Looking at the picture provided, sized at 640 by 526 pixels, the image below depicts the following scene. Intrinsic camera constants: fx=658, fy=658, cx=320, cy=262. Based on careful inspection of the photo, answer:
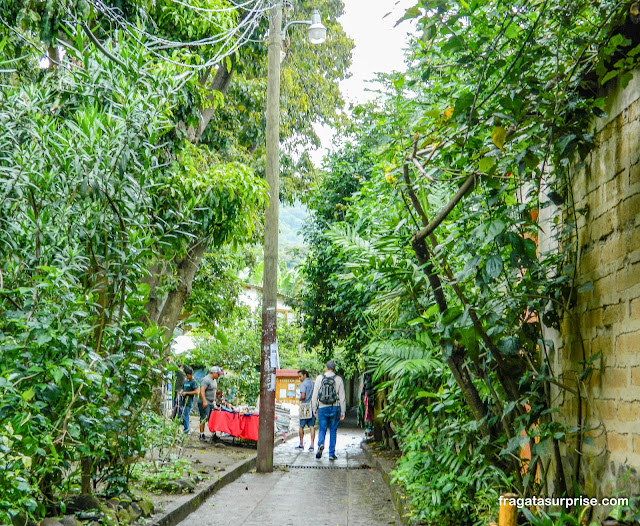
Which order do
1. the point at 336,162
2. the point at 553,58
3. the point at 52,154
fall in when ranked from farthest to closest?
the point at 336,162 < the point at 52,154 < the point at 553,58

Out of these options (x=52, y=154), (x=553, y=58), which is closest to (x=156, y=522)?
(x=52, y=154)

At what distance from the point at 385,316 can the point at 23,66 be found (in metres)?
6.45

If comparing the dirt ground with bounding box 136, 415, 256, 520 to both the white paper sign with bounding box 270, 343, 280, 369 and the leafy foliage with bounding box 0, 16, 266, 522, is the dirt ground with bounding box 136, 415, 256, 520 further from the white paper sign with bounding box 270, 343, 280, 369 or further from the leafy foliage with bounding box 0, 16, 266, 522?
the white paper sign with bounding box 270, 343, 280, 369

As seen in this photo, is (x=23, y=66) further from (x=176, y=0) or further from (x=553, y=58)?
(x=553, y=58)

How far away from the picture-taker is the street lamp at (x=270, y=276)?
11055 mm

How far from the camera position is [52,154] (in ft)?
17.9

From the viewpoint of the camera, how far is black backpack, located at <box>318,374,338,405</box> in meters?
13.0

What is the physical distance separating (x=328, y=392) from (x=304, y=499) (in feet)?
13.8

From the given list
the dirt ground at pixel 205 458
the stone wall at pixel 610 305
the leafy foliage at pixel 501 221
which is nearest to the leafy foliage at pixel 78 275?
the dirt ground at pixel 205 458

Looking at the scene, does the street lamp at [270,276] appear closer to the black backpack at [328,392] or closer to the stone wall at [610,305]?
the black backpack at [328,392]

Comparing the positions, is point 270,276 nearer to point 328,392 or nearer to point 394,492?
point 328,392

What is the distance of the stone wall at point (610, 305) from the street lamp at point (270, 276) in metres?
6.85

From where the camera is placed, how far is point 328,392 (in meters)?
13.0

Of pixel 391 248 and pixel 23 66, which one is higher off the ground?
pixel 23 66
